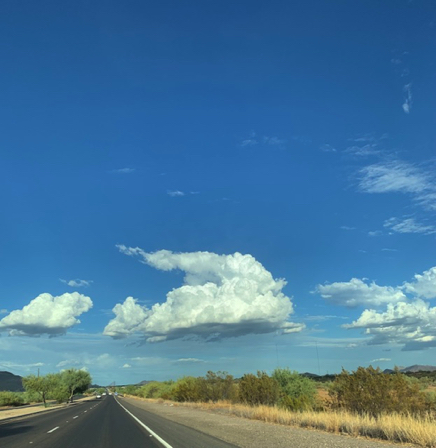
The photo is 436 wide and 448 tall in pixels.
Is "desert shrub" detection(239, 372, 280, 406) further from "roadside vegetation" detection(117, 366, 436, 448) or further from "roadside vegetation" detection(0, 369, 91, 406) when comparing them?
"roadside vegetation" detection(0, 369, 91, 406)

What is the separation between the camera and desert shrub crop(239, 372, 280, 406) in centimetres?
3447

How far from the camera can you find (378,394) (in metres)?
21.2

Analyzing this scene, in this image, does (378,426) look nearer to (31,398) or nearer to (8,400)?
(8,400)

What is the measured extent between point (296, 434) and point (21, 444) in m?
10.00

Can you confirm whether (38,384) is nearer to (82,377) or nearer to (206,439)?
(82,377)

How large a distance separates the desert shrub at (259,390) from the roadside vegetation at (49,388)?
4502 centimetres

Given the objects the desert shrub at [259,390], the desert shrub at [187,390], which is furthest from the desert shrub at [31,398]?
the desert shrub at [259,390]

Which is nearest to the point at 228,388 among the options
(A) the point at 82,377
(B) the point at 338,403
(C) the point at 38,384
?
(B) the point at 338,403

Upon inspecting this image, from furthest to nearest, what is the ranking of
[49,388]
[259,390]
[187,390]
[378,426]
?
[49,388]
[187,390]
[259,390]
[378,426]

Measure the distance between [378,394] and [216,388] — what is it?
2923 cm

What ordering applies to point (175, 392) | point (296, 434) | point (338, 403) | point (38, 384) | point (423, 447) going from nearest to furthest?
1. point (423, 447)
2. point (296, 434)
3. point (338, 403)
4. point (175, 392)
5. point (38, 384)

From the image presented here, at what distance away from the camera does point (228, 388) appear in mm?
46438

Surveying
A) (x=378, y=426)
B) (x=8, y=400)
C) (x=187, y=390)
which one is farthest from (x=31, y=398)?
(x=378, y=426)

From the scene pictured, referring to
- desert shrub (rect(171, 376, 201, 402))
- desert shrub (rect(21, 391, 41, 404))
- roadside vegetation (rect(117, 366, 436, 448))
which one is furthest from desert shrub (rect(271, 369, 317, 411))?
desert shrub (rect(21, 391, 41, 404))
